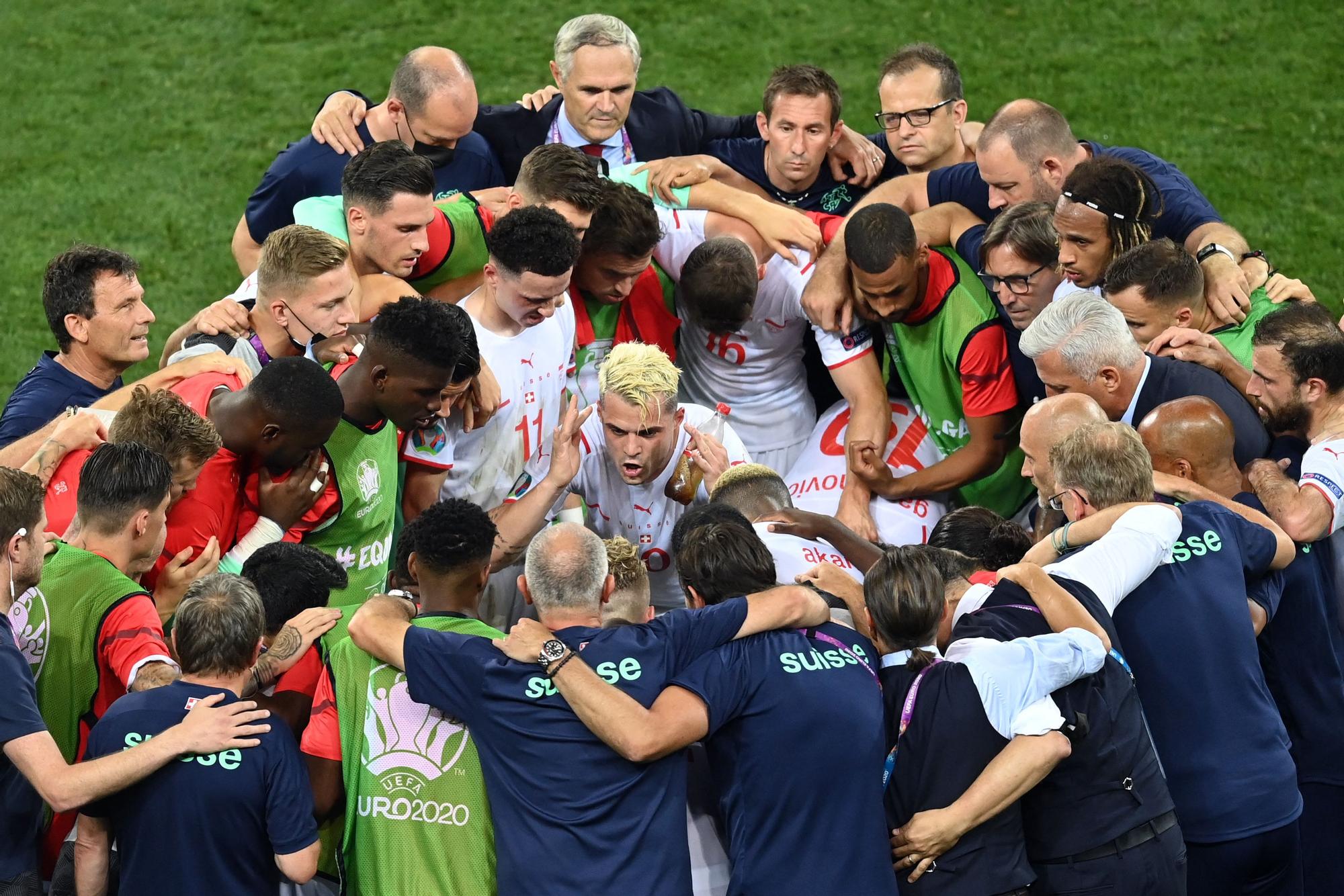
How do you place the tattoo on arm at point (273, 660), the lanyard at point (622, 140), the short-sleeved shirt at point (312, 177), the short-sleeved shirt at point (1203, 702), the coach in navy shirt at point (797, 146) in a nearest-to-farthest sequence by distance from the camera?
the tattoo on arm at point (273, 660) → the short-sleeved shirt at point (1203, 702) → the coach in navy shirt at point (797, 146) → the short-sleeved shirt at point (312, 177) → the lanyard at point (622, 140)

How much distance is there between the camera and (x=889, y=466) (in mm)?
7168

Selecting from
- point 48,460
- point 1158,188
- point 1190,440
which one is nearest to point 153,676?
point 48,460

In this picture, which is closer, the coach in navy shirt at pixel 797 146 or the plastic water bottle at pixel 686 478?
the plastic water bottle at pixel 686 478

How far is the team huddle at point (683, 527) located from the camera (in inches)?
180

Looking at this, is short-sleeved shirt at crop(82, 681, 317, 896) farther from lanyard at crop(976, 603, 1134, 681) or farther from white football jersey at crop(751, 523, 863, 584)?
lanyard at crop(976, 603, 1134, 681)

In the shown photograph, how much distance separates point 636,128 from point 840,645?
399 centimetres

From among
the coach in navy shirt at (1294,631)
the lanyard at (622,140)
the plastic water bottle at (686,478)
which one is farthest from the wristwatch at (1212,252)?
the lanyard at (622,140)

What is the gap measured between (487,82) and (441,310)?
7.68 m

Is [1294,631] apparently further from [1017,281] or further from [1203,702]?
[1017,281]

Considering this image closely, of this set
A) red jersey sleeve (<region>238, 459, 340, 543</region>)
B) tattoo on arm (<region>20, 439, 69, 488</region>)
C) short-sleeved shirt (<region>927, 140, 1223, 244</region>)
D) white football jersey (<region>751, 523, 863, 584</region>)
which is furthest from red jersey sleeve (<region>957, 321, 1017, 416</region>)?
tattoo on arm (<region>20, 439, 69, 488</region>)

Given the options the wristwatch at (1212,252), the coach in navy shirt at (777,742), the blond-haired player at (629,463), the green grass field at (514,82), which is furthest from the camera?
the green grass field at (514,82)

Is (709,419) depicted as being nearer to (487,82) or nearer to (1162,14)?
(487,82)

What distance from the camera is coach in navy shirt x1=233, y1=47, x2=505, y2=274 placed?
7523mm

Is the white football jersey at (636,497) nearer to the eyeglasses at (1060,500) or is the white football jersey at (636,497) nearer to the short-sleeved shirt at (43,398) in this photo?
the eyeglasses at (1060,500)
